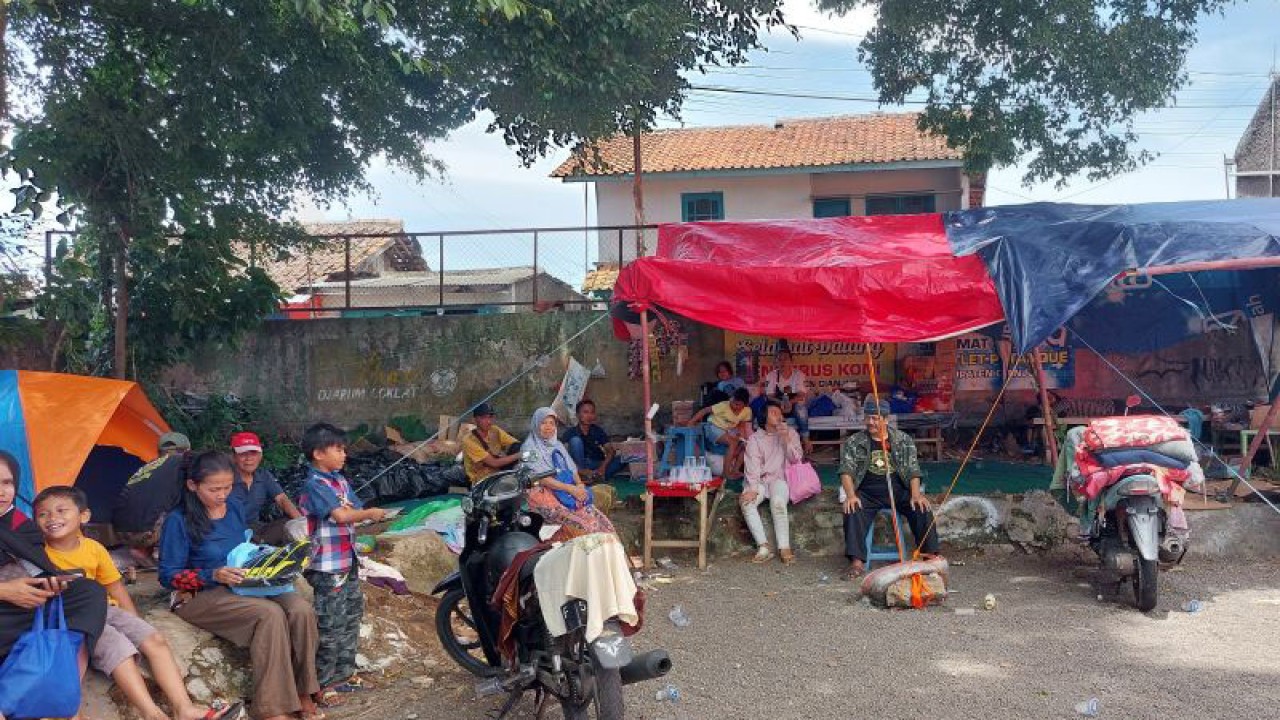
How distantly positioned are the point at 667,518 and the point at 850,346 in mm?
4381

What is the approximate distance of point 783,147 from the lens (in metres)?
19.9

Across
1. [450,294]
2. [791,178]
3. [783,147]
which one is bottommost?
[450,294]

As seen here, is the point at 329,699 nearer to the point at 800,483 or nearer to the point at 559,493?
the point at 559,493

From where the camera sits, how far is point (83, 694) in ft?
13.7

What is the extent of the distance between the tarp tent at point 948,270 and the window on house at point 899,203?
11.4 metres

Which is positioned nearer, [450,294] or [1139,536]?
[1139,536]

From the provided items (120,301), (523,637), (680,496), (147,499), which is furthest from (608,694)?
(120,301)

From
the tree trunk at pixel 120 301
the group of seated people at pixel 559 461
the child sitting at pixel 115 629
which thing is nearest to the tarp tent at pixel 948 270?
the group of seated people at pixel 559 461

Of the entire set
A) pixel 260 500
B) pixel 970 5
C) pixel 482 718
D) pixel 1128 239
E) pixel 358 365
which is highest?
pixel 970 5

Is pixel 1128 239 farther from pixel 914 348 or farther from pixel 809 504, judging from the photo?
pixel 914 348

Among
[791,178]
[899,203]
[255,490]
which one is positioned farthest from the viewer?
[791,178]

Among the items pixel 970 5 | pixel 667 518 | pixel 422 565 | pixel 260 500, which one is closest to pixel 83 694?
pixel 260 500

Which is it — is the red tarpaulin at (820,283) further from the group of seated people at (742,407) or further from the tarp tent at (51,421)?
the tarp tent at (51,421)

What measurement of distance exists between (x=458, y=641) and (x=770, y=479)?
347 centimetres
